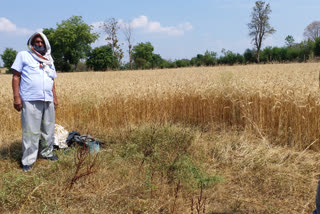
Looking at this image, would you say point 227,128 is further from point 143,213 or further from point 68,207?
point 68,207

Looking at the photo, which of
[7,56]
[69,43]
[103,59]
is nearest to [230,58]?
[103,59]

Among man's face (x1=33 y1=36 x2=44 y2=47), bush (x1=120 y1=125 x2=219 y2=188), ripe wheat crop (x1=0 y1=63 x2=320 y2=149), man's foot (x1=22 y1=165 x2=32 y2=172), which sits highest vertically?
man's face (x1=33 y1=36 x2=44 y2=47)

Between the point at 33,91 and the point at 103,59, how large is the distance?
1768 inches

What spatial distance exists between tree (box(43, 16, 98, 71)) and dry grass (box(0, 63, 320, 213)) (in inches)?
1956

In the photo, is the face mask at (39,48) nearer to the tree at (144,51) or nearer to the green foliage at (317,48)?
the green foliage at (317,48)

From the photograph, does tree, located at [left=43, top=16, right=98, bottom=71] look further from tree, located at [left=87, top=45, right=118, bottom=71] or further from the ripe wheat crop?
the ripe wheat crop

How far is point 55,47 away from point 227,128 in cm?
5595

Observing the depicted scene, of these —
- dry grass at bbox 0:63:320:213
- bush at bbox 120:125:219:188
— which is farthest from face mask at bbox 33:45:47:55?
bush at bbox 120:125:219:188

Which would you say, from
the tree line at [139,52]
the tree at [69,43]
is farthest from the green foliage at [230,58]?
the tree at [69,43]

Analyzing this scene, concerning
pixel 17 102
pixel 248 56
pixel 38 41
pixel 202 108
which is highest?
pixel 248 56

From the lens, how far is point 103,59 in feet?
155

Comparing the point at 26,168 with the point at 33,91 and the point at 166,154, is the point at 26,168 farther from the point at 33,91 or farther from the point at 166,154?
the point at 166,154

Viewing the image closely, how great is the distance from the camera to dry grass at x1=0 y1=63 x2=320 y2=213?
2.95m

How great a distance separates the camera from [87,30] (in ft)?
195
